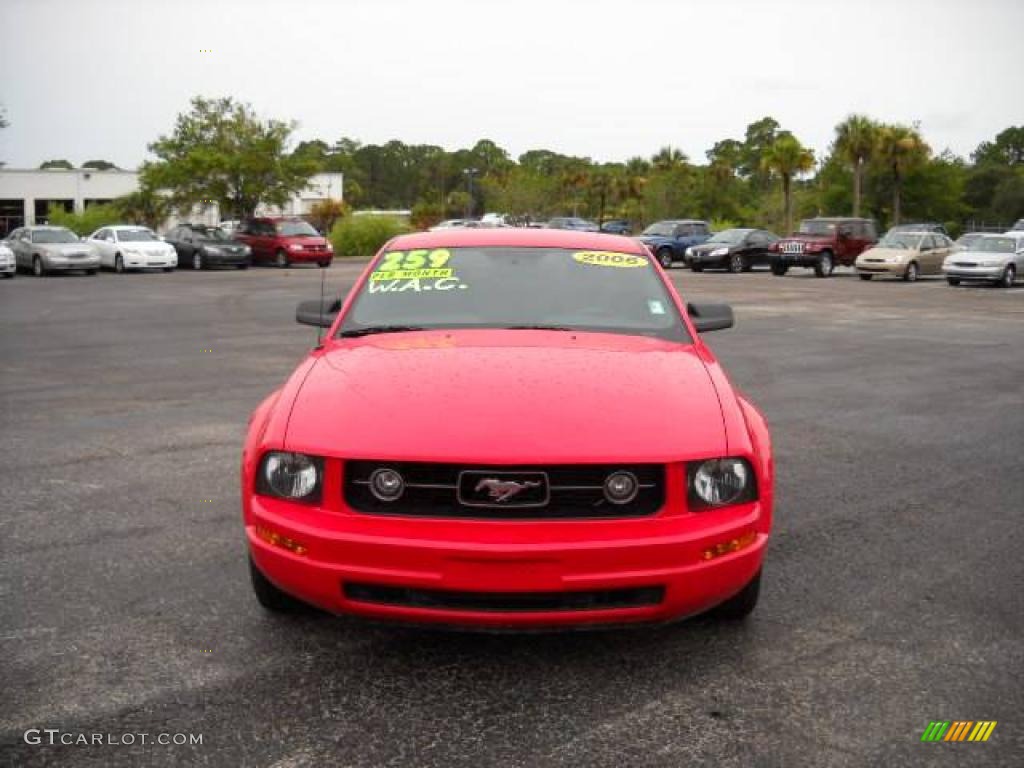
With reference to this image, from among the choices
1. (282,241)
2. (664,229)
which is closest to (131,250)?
(282,241)

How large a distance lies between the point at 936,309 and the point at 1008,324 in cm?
316

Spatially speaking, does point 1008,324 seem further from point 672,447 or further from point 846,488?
point 672,447

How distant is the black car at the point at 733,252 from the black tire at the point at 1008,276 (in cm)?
723

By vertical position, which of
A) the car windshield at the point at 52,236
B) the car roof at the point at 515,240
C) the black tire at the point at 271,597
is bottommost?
the black tire at the point at 271,597

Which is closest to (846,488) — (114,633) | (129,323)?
(114,633)

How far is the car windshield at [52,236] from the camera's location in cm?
3074

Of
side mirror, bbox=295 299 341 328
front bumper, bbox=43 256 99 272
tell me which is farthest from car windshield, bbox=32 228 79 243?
side mirror, bbox=295 299 341 328

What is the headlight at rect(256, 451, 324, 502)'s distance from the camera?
11.1ft

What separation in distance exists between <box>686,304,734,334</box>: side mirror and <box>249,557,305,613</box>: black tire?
7.60 feet

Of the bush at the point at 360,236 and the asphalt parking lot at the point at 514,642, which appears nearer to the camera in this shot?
the asphalt parking lot at the point at 514,642

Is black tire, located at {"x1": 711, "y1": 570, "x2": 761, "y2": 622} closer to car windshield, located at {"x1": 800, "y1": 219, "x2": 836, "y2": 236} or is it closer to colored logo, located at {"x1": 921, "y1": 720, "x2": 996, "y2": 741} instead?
colored logo, located at {"x1": 921, "y1": 720, "x2": 996, "y2": 741}

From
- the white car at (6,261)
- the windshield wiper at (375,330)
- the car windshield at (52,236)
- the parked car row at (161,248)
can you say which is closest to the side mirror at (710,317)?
the windshield wiper at (375,330)

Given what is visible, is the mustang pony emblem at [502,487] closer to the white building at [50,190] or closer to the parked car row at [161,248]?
the parked car row at [161,248]

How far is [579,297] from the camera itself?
15.6 ft
